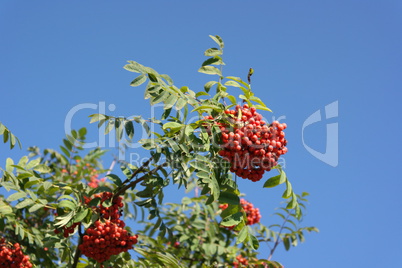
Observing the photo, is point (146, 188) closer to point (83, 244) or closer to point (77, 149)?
point (83, 244)

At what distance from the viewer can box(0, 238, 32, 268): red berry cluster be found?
15.6 feet

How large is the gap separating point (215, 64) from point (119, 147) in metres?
3.21

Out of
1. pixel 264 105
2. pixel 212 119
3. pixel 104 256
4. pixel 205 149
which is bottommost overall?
pixel 104 256

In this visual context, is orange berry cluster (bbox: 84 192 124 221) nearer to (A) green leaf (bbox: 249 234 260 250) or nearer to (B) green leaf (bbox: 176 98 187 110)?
(B) green leaf (bbox: 176 98 187 110)

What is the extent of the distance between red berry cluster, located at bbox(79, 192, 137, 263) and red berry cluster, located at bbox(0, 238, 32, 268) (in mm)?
910

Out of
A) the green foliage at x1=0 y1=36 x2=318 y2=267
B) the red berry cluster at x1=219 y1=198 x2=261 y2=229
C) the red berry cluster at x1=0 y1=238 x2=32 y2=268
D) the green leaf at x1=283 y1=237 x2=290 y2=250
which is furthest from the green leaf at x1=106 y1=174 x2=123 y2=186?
the red berry cluster at x1=219 y1=198 x2=261 y2=229

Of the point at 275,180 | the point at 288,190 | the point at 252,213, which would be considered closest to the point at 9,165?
the point at 275,180

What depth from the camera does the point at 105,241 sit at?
4.16 meters

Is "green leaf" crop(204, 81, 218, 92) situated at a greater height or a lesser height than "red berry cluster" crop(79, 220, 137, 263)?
greater

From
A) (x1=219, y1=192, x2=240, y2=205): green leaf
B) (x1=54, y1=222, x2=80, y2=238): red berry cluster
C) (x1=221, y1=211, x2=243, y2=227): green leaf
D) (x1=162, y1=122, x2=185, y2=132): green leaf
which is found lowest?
(x1=54, y1=222, x2=80, y2=238): red berry cluster

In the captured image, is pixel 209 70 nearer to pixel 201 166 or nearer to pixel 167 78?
pixel 167 78

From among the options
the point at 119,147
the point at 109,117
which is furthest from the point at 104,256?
the point at 119,147

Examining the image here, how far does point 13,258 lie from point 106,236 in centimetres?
129

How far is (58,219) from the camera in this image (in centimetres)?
403
